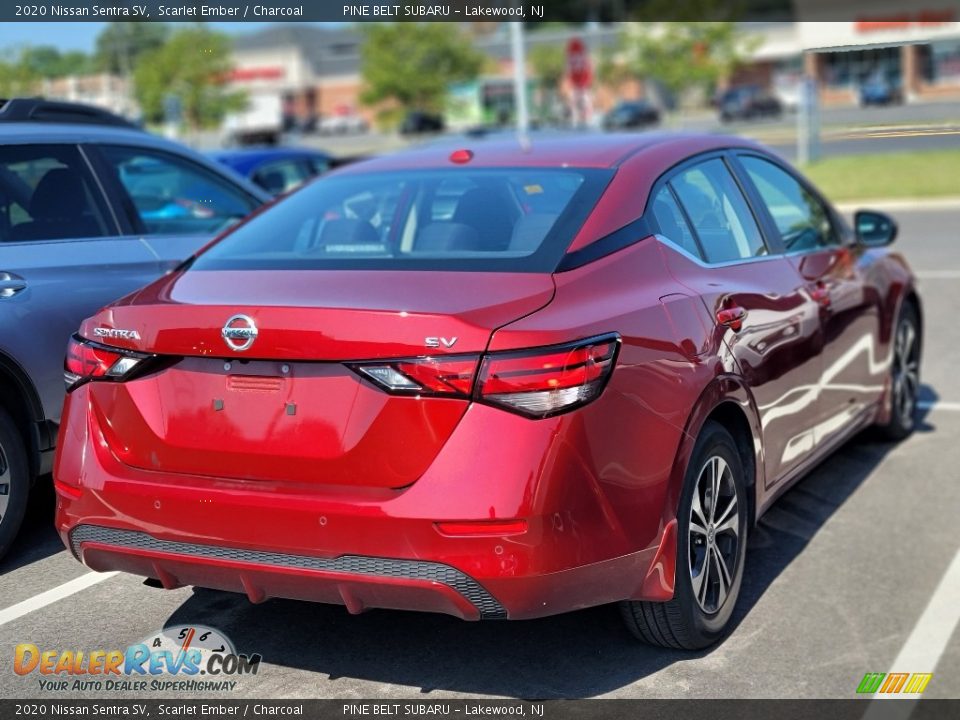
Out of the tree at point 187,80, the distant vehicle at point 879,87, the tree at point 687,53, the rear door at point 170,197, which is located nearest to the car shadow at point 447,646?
the rear door at point 170,197

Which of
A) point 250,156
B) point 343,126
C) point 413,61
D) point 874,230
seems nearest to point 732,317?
point 874,230

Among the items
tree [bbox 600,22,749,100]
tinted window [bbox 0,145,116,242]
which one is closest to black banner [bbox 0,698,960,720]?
tinted window [bbox 0,145,116,242]

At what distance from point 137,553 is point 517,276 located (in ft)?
4.49

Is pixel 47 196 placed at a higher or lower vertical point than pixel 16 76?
higher

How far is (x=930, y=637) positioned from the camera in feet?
13.8

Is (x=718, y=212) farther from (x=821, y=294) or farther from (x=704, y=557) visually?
(x=704, y=557)

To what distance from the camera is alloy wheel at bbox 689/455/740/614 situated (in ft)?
13.1

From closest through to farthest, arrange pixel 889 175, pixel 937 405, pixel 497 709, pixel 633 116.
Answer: pixel 497 709 < pixel 937 405 < pixel 889 175 < pixel 633 116

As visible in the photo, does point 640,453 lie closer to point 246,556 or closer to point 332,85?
point 246,556

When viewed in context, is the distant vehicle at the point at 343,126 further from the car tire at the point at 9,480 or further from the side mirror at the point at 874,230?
the car tire at the point at 9,480

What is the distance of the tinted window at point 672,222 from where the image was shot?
4.29m

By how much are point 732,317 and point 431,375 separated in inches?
53.5

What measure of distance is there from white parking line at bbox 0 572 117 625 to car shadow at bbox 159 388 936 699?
18.5 inches

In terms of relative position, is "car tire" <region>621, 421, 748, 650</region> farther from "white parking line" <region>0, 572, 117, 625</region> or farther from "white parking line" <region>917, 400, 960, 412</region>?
"white parking line" <region>917, 400, 960, 412</region>
